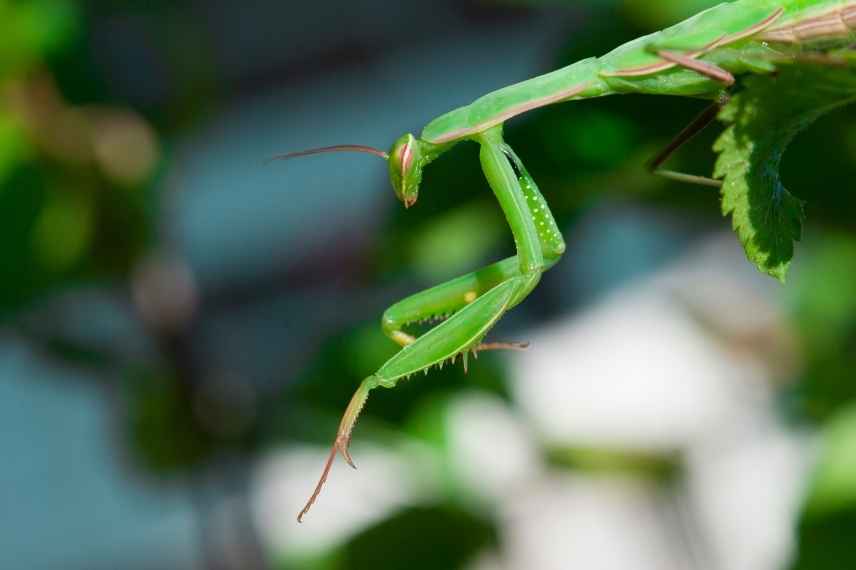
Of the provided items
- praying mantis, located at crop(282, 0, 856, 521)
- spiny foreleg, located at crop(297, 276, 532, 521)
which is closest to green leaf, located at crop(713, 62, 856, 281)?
praying mantis, located at crop(282, 0, 856, 521)

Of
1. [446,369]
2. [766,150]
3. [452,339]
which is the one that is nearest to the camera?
[766,150]

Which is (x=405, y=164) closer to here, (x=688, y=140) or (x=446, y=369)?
(x=688, y=140)

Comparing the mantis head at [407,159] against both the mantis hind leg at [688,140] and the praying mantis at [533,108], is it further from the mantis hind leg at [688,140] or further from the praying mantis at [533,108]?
the mantis hind leg at [688,140]

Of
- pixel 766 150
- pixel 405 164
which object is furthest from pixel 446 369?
pixel 766 150

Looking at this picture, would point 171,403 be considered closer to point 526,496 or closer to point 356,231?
point 526,496

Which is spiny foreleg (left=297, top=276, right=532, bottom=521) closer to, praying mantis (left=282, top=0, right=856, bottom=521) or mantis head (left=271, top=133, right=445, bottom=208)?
praying mantis (left=282, top=0, right=856, bottom=521)

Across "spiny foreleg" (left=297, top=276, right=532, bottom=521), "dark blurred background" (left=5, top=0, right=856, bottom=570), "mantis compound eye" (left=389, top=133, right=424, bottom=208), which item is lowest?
"dark blurred background" (left=5, top=0, right=856, bottom=570)
